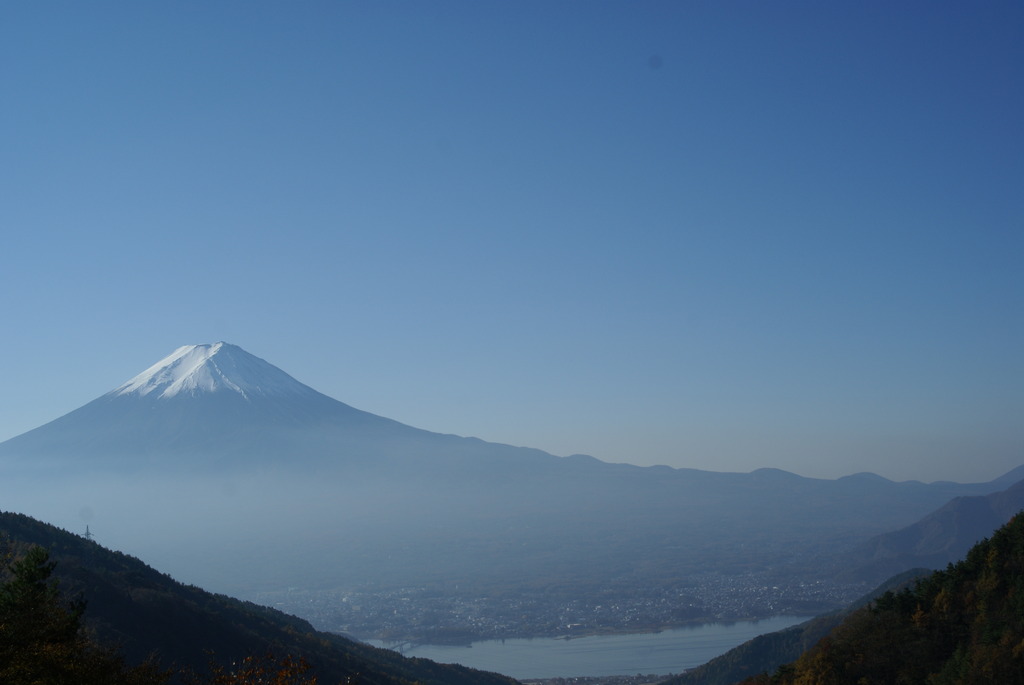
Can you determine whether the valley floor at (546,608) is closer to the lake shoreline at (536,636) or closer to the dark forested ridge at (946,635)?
the lake shoreline at (536,636)

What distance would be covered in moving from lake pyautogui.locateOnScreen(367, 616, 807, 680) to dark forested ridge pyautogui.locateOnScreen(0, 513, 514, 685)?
110 feet

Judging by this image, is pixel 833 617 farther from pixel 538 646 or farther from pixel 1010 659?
pixel 538 646

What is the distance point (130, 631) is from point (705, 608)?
92.7m

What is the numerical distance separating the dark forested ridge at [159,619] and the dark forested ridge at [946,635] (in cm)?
1554

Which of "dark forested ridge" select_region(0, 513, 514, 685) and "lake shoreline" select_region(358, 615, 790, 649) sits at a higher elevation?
"dark forested ridge" select_region(0, 513, 514, 685)

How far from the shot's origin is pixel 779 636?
53719 mm

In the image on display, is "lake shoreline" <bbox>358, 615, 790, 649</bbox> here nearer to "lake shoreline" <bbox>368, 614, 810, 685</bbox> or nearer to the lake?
"lake shoreline" <bbox>368, 614, 810, 685</bbox>

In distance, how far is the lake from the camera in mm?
70188

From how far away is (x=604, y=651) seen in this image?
3199 inches

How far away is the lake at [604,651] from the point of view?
70.2 m

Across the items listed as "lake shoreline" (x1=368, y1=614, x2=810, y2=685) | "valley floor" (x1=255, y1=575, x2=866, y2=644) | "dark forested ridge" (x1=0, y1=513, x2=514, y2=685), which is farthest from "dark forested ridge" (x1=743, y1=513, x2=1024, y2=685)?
"valley floor" (x1=255, y1=575, x2=866, y2=644)

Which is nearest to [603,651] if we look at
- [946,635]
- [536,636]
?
[536,636]

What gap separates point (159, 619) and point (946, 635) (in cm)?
2724

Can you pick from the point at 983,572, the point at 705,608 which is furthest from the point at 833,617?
the point at 705,608
